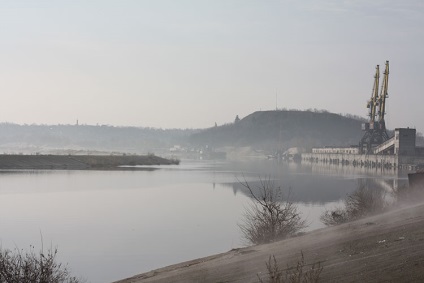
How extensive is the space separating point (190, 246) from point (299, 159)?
175 meters

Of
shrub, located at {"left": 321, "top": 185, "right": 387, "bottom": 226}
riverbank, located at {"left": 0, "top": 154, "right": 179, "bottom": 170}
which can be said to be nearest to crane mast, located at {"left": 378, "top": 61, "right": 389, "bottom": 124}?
riverbank, located at {"left": 0, "top": 154, "right": 179, "bottom": 170}

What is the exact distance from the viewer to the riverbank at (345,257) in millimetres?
12805

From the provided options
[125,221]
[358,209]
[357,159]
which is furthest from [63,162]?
[358,209]

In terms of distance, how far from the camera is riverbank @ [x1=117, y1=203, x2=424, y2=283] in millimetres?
12805

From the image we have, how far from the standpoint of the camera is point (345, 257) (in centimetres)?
1494

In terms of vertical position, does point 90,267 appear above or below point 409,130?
below

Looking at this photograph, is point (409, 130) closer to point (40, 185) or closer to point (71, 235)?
point (40, 185)

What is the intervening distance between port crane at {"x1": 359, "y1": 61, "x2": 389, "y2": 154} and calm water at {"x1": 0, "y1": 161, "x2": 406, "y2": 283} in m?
64.3

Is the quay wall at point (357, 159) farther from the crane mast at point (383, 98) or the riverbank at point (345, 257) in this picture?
the riverbank at point (345, 257)

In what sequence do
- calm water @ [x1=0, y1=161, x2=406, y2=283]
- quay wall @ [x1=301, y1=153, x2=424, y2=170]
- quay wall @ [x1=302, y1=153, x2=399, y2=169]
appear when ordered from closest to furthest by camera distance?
calm water @ [x1=0, y1=161, x2=406, y2=283]
quay wall @ [x1=301, y1=153, x2=424, y2=170]
quay wall @ [x1=302, y1=153, x2=399, y2=169]

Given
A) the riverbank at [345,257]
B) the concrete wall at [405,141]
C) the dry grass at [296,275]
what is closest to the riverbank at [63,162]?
the concrete wall at [405,141]

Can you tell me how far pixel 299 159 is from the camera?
19800cm

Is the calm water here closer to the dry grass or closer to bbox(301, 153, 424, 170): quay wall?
the dry grass

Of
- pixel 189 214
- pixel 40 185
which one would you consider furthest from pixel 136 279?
pixel 40 185
